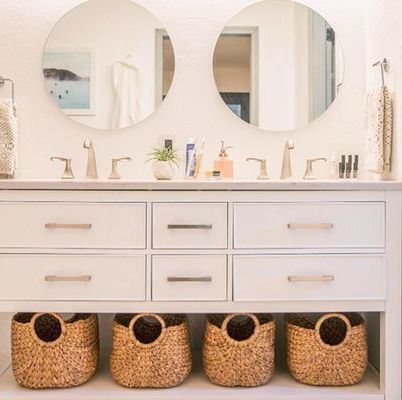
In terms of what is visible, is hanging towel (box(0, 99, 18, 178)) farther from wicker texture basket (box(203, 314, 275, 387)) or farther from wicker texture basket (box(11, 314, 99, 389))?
wicker texture basket (box(203, 314, 275, 387))

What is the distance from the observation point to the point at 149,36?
7.65ft

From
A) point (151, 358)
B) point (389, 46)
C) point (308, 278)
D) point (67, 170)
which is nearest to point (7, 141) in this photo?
point (67, 170)

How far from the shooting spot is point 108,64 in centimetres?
232

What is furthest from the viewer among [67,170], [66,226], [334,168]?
[334,168]

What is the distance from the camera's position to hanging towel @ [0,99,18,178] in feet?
6.52

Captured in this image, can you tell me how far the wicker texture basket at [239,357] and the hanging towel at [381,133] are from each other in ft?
2.50

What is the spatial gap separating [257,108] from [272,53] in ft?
0.87

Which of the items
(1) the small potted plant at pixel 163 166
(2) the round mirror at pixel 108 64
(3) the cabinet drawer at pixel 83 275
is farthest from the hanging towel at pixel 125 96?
(3) the cabinet drawer at pixel 83 275

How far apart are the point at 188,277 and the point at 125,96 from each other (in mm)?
970

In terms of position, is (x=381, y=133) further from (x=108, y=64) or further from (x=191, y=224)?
(x=108, y=64)

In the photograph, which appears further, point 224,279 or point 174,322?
point 174,322

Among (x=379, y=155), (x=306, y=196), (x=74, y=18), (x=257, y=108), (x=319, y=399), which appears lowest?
(x=319, y=399)

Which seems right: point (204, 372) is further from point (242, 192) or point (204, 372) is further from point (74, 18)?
point (74, 18)

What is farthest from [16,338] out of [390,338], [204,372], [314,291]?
[390,338]
